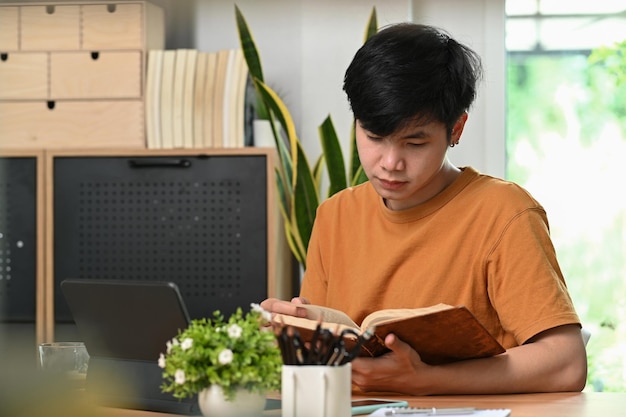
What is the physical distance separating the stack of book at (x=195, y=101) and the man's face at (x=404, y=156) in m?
1.60

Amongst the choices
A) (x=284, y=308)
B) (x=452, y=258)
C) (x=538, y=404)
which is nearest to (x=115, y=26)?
(x=452, y=258)

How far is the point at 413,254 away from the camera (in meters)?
1.82

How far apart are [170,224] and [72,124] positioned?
1.76ft

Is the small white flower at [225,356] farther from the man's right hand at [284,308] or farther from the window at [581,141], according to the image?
the window at [581,141]

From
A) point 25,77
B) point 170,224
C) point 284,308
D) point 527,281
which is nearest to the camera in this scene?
point 284,308

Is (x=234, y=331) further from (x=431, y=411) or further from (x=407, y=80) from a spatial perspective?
(x=407, y=80)

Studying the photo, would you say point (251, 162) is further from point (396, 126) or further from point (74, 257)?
point (396, 126)

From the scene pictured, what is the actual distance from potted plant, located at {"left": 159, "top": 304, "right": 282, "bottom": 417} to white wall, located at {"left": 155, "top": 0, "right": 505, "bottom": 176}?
252 centimetres

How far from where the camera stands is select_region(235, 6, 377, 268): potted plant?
3.28m

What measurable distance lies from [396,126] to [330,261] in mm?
452

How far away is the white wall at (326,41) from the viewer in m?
3.60

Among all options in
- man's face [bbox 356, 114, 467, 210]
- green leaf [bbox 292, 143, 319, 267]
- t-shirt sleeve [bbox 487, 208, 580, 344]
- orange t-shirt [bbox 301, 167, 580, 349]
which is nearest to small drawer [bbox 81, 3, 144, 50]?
green leaf [bbox 292, 143, 319, 267]

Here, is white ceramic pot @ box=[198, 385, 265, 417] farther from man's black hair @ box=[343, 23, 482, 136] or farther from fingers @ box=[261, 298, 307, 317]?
man's black hair @ box=[343, 23, 482, 136]

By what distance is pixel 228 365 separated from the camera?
104 cm
